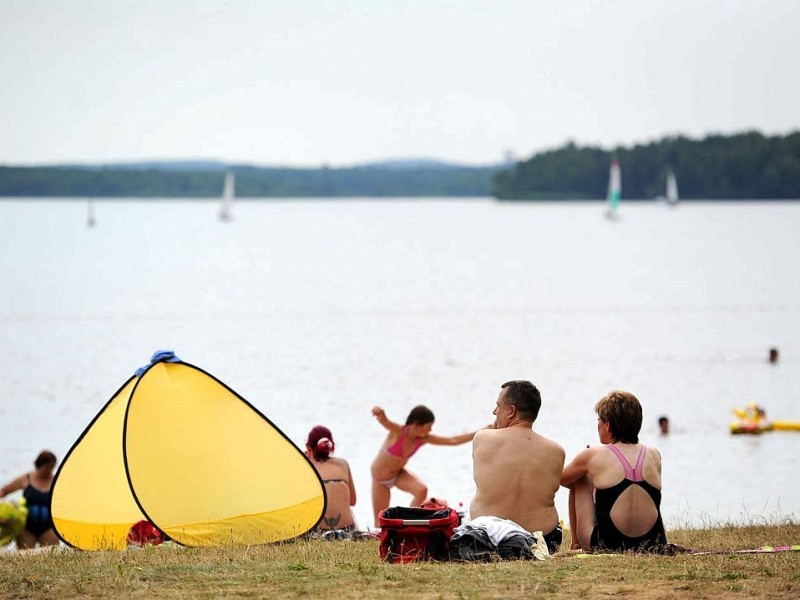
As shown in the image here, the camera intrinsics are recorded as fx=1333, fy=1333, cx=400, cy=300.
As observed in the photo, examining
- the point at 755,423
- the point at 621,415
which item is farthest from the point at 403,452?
the point at 755,423

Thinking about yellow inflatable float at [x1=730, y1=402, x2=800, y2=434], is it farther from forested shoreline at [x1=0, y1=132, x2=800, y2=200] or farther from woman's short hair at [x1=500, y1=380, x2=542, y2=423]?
forested shoreline at [x1=0, y1=132, x2=800, y2=200]

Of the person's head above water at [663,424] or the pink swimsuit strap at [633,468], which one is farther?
the person's head above water at [663,424]

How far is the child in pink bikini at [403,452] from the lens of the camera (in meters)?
11.8

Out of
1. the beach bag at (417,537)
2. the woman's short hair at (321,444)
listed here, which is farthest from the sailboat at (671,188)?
the beach bag at (417,537)

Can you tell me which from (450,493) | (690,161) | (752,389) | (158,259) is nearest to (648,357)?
(752,389)

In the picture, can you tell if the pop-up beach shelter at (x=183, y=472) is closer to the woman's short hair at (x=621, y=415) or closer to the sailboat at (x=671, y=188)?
the woman's short hair at (x=621, y=415)

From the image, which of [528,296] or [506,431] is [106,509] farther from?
[528,296]

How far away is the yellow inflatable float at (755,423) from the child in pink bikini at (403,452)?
9787mm

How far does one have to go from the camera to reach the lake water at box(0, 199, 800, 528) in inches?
765

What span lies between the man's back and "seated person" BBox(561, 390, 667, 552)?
0.13 m

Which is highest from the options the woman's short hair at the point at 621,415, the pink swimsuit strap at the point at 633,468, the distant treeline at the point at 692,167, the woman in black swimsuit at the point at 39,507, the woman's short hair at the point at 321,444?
the distant treeline at the point at 692,167

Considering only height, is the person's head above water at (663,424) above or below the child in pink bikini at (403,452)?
below

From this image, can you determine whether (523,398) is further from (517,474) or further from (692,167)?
(692,167)

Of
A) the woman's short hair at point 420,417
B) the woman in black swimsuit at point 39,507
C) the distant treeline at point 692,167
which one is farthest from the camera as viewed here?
the distant treeline at point 692,167
